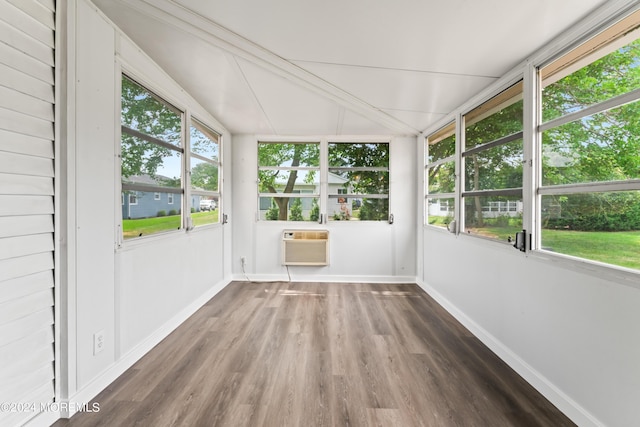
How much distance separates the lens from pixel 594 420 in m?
1.40

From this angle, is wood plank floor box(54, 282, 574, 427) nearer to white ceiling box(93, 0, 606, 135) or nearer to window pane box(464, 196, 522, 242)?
window pane box(464, 196, 522, 242)

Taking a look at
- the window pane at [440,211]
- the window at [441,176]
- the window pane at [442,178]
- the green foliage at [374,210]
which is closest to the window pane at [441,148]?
the window at [441,176]

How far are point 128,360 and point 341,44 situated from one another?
109 inches

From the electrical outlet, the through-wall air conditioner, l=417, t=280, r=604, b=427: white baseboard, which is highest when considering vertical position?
the through-wall air conditioner

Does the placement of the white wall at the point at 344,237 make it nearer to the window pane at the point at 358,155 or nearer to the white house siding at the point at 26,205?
the window pane at the point at 358,155

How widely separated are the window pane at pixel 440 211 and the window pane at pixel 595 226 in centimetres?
134

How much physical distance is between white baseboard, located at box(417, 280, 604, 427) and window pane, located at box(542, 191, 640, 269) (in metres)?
0.85

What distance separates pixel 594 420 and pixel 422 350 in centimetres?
103

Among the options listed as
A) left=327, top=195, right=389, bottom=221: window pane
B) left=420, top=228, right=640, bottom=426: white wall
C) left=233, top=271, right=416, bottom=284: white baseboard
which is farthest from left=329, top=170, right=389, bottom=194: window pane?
left=420, top=228, right=640, bottom=426: white wall

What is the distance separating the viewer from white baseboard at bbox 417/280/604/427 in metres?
1.47

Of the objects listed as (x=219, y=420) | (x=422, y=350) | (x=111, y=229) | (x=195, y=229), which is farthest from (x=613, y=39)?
(x=195, y=229)

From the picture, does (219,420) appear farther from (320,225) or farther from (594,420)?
(320,225)

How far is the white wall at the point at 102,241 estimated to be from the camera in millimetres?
1523

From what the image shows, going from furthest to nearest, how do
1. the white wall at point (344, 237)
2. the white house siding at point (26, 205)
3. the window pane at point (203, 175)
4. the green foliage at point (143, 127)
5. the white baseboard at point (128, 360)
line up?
the white wall at point (344, 237)
the window pane at point (203, 175)
the green foliage at point (143, 127)
the white baseboard at point (128, 360)
the white house siding at point (26, 205)
